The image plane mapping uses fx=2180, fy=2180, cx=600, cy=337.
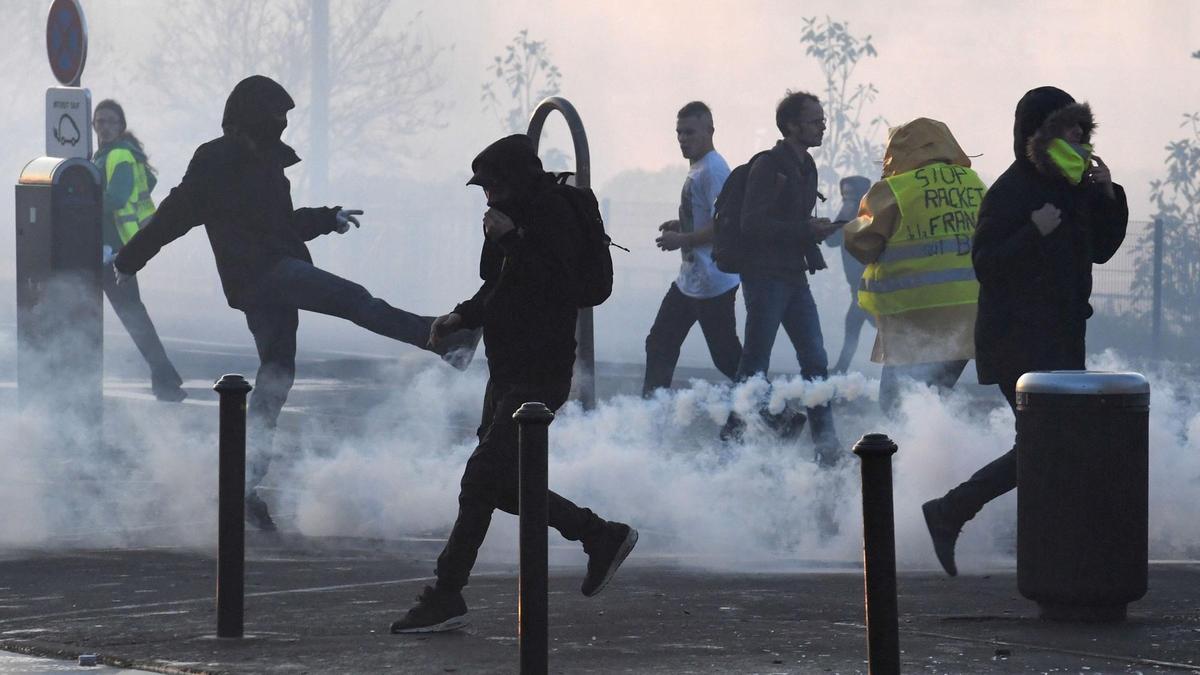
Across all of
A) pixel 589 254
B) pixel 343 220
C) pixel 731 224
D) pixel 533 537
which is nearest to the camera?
pixel 533 537

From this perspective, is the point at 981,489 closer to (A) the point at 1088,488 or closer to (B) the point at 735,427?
(A) the point at 1088,488

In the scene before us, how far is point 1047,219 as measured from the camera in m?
7.69

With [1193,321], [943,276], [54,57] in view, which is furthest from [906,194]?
[1193,321]

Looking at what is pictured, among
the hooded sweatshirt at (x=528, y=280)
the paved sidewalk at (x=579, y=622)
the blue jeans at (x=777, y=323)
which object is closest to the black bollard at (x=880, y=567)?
the paved sidewalk at (x=579, y=622)

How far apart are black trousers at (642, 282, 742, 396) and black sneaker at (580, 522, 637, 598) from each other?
4542 millimetres

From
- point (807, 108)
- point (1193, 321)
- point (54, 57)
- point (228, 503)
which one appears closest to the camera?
point (228, 503)

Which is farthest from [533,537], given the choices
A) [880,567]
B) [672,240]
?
[672,240]

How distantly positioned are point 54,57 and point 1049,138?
20.5 feet

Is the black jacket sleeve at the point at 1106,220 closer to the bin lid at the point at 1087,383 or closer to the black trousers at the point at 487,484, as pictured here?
the bin lid at the point at 1087,383

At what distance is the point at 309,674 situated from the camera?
19.6 feet

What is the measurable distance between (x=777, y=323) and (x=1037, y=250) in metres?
3.57

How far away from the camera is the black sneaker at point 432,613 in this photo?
662 centimetres

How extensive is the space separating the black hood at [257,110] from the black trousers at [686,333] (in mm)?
2765

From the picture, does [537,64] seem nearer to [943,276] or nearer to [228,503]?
[943,276]
